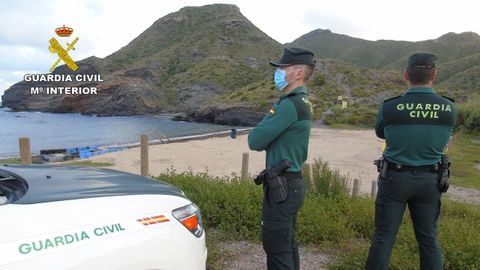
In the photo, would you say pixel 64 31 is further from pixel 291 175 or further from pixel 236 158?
pixel 291 175

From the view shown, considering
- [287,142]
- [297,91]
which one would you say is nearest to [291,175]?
[287,142]

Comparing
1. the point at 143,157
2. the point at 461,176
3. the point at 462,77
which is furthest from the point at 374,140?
the point at 462,77

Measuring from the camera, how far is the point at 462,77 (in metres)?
90.9

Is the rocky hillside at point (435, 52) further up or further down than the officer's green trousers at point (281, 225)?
further up

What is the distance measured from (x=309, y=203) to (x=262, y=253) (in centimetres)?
149

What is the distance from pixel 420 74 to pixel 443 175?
87cm

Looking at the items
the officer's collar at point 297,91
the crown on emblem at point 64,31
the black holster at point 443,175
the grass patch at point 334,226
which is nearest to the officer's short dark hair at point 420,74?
the black holster at point 443,175

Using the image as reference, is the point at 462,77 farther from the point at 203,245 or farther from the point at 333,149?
the point at 203,245

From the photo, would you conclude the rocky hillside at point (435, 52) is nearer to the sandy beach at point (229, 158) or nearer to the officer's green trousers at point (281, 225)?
the sandy beach at point (229, 158)

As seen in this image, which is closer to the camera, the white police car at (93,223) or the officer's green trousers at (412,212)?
the white police car at (93,223)

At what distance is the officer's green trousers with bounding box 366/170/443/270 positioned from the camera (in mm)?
3123

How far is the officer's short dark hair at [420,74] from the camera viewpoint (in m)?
3.14

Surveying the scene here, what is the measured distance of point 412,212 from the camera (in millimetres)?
3318

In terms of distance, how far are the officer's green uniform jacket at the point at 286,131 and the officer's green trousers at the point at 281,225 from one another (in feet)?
0.63
